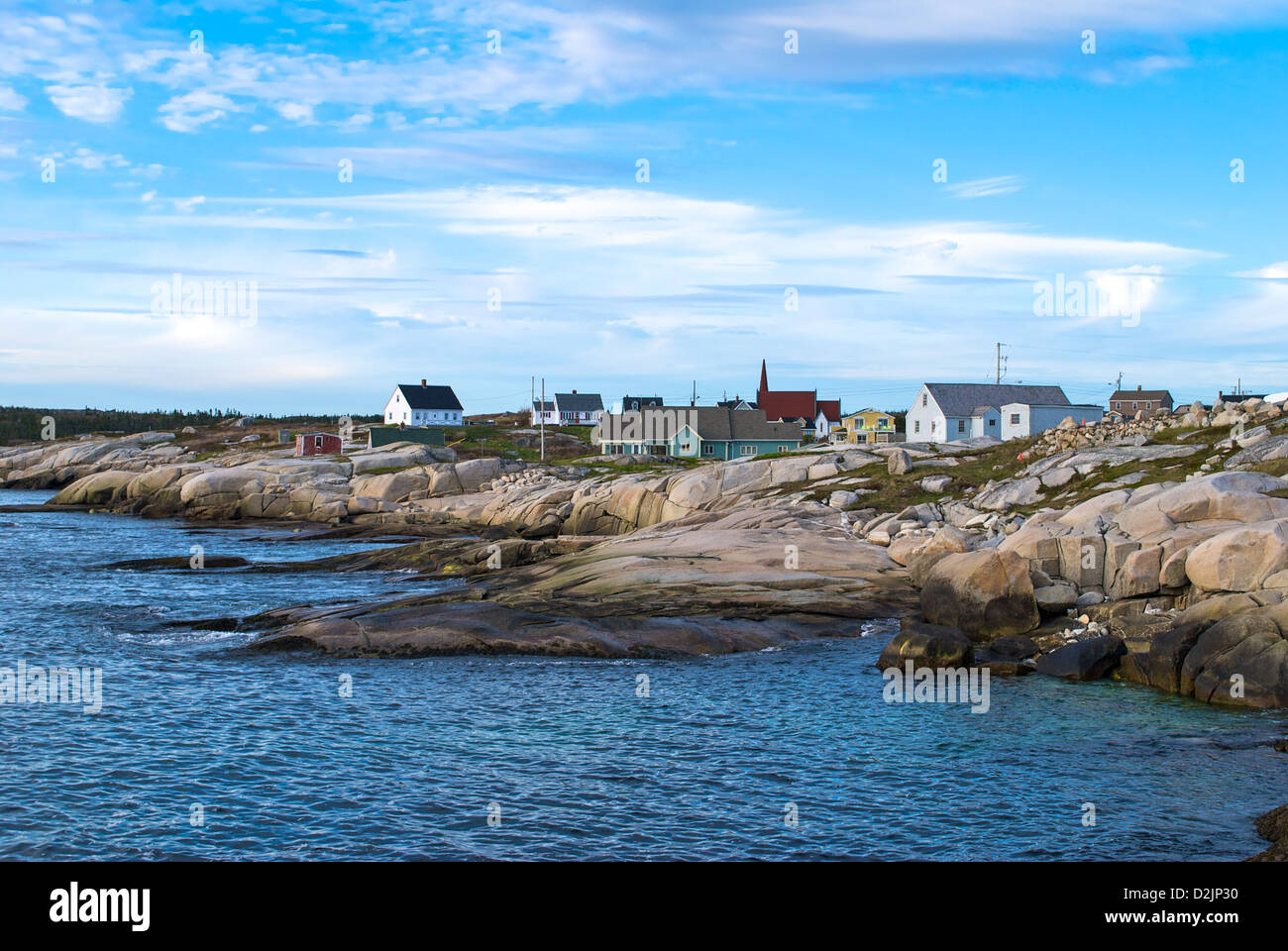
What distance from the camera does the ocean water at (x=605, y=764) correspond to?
55.8 ft

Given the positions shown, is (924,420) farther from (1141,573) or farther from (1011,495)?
(1141,573)

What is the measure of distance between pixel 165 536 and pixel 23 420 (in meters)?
119

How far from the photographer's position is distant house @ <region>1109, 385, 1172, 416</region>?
12630 cm

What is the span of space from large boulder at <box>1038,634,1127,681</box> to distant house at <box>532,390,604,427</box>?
5094 inches

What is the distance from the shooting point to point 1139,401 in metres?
127

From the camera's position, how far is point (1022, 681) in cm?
2722

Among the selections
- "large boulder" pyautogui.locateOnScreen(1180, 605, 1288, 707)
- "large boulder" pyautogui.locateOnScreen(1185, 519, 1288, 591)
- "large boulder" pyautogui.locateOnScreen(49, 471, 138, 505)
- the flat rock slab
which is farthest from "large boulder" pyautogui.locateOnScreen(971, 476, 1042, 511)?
"large boulder" pyautogui.locateOnScreen(49, 471, 138, 505)

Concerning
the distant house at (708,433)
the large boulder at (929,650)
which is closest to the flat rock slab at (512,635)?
the large boulder at (929,650)

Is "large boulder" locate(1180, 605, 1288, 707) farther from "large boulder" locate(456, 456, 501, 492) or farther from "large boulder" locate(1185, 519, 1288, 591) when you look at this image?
"large boulder" locate(456, 456, 501, 492)

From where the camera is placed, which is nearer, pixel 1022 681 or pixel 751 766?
pixel 751 766
